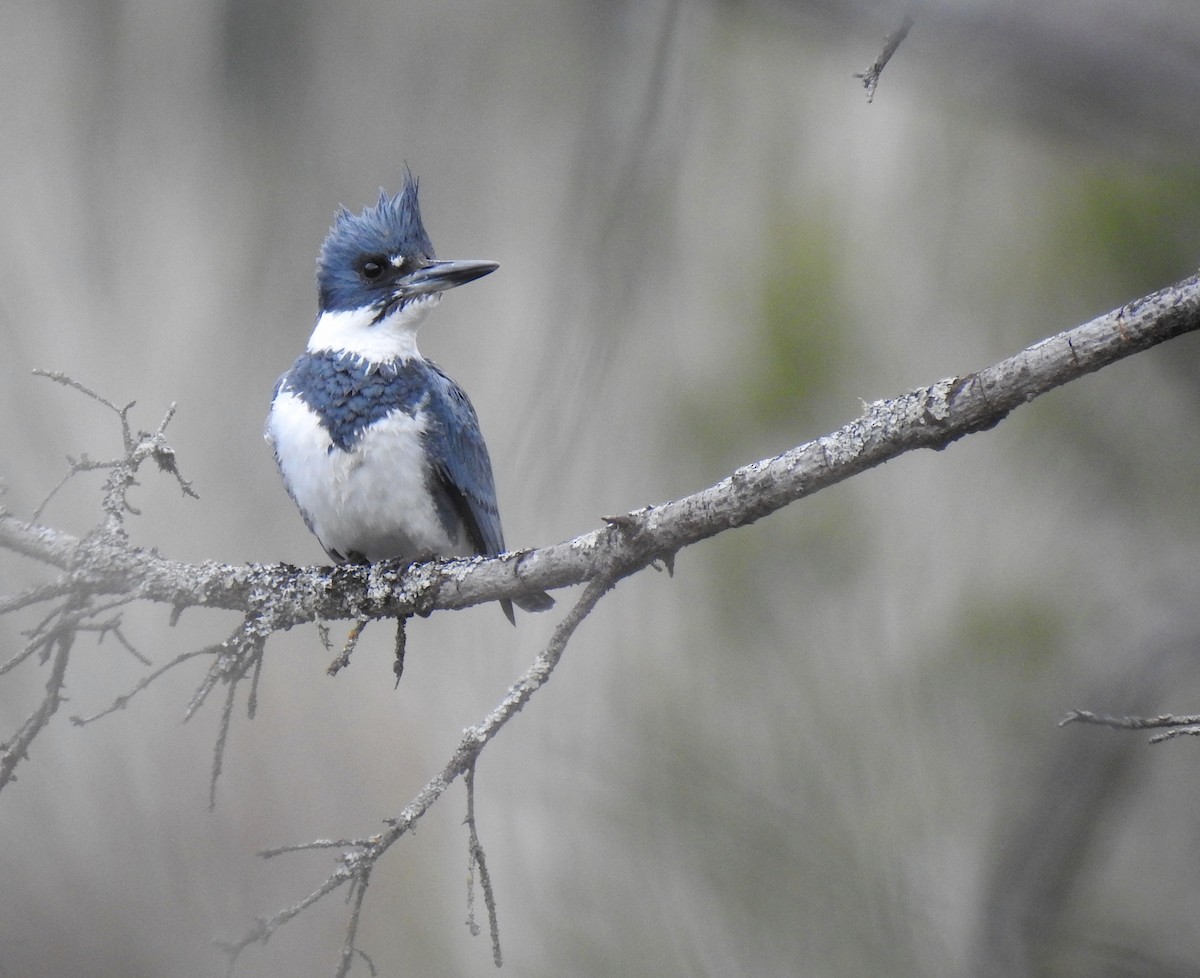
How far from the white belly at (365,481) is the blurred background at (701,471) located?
24cm

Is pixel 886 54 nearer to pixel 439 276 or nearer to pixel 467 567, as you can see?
pixel 467 567

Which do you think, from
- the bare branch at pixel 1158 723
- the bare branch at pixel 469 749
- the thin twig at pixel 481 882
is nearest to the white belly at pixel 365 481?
the bare branch at pixel 469 749

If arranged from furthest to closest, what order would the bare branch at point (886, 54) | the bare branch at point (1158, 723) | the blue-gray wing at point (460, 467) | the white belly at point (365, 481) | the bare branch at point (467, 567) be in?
1. the blue-gray wing at point (460, 467)
2. the white belly at point (365, 481)
3. the bare branch at point (886, 54)
4. the bare branch at point (467, 567)
5. the bare branch at point (1158, 723)

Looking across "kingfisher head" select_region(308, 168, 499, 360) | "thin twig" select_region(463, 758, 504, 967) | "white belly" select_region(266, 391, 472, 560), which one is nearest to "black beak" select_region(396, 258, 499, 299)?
"kingfisher head" select_region(308, 168, 499, 360)

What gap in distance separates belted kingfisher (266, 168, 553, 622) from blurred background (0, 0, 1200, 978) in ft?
0.59

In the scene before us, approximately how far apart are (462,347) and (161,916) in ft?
8.91

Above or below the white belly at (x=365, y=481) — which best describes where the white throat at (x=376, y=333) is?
above

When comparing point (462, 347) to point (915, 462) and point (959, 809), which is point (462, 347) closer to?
point (915, 462)

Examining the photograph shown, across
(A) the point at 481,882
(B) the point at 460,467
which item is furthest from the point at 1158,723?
(B) the point at 460,467

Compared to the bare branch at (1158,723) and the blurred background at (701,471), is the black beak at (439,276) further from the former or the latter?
the bare branch at (1158,723)

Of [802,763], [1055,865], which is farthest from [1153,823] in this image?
[1055,865]

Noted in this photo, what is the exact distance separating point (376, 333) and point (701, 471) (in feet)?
4.96

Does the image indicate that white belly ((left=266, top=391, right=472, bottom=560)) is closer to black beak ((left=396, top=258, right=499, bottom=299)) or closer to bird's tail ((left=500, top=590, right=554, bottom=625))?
bird's tail ((left=500, top=590, right=554, bottom=625))

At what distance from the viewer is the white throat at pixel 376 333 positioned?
282cm
